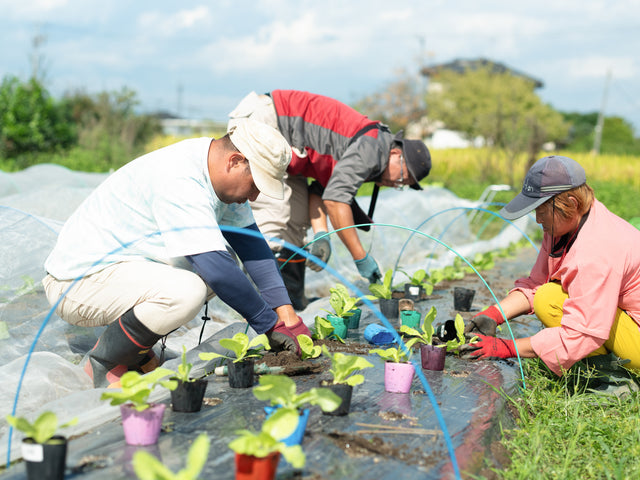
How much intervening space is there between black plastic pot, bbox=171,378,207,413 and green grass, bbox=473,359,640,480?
941 mm

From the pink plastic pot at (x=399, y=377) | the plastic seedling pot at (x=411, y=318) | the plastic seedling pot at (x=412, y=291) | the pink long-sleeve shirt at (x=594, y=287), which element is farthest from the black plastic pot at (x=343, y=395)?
the plastic seedling pot at (x=412, y=291)

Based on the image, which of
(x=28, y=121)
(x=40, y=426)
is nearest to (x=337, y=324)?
(x=40, y=426)

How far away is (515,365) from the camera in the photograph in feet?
8.39

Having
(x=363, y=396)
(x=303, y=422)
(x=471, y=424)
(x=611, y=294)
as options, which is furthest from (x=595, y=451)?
(x=303, y=422)

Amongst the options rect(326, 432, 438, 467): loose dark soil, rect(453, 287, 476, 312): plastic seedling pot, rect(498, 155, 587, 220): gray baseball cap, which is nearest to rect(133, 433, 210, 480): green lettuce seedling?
rect(326, 432, 438, 467): loose dark soil

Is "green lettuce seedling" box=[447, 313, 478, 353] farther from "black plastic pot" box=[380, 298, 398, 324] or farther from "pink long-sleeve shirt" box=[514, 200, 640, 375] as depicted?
"black plastic pot" box=[380, 298, 398, 324]

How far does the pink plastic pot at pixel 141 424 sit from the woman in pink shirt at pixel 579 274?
4.69 feet

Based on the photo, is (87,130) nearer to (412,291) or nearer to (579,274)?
(412,291)

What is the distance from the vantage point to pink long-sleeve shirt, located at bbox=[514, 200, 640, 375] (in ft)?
6.88

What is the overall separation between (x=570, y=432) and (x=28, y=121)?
13213 millimetres

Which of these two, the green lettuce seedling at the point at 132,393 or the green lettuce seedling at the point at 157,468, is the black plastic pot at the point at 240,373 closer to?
the green lettuce seedling at the point at 132,393

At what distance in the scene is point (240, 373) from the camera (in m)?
2.04

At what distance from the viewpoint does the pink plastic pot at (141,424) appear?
5.03 ft

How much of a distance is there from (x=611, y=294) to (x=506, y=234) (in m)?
4.71
